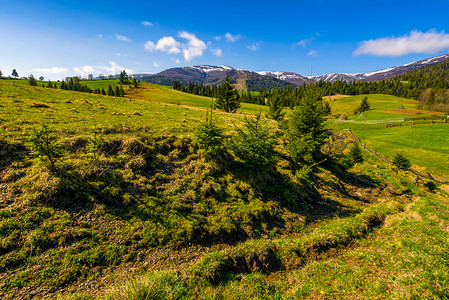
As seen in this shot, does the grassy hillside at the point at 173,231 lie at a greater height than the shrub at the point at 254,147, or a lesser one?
lesser

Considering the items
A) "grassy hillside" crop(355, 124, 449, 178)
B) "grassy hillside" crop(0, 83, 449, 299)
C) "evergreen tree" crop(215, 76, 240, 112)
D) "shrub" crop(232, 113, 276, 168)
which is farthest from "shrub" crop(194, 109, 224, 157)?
"grassy hillside" crop(355, 124, 449, 178)

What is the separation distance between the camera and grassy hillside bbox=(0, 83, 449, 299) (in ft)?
18.1

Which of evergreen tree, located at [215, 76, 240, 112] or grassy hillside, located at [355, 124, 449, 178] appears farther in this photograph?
evergreen tree, located at [215, 76, 240, 112]

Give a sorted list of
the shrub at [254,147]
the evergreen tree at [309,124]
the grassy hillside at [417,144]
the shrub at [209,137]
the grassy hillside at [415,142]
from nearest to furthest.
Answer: the shrub at [209,137] < the shrub at [254,147] < the evergreen tree at [309,124] < the grassy hillside at [417,144] < the grassy hillside at [415,142]

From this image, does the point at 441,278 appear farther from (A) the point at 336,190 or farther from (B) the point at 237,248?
(A) the point at 336,190

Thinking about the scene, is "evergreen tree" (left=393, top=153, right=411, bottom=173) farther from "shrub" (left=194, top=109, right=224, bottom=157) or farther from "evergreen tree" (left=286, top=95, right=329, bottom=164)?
"shrub" (left=194, top=109, right=224, bottom=157)

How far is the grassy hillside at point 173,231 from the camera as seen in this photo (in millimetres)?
5504

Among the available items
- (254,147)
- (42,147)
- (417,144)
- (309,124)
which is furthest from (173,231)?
(417,144)

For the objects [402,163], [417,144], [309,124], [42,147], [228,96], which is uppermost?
[228,96]

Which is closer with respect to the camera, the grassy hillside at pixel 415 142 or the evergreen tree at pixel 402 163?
the evergreen tree at pixel 402 163

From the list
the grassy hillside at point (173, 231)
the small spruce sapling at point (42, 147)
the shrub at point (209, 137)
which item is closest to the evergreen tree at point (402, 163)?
the grassy hillside at point (173, 231)

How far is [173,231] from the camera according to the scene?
742 cm

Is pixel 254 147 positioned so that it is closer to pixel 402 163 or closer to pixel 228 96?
pixel 402 163

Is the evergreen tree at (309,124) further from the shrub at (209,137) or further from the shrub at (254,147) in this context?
the shrub at (209,137)
